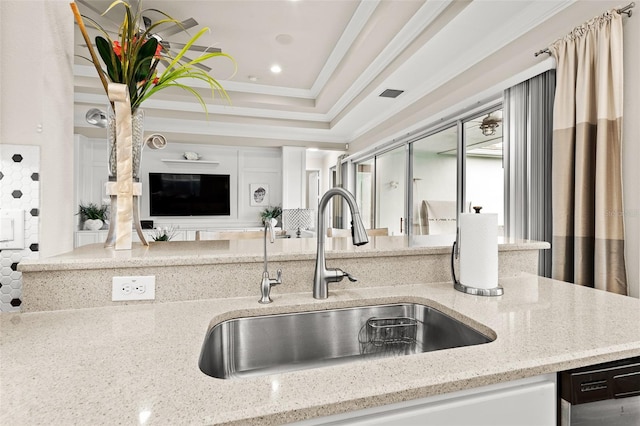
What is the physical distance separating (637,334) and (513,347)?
318 millimetres

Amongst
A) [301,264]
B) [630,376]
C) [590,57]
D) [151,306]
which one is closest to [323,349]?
[301,264]

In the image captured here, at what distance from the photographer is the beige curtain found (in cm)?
176

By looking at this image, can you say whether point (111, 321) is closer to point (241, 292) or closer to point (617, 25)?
point (241, 292)

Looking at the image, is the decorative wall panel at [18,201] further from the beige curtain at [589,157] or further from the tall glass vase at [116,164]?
the beige curtain at [589,157]

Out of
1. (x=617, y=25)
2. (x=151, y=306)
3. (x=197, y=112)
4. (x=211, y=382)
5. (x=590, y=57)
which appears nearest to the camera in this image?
(x=211, y=382)

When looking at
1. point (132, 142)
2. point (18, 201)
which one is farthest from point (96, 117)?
point (18, 201)

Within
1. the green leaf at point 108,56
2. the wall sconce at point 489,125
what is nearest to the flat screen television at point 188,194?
the wall sconce at point 489,125

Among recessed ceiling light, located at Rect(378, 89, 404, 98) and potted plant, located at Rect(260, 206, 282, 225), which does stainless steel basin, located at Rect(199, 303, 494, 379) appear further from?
potted plant, located at Rect(260, 206, 282, 225)

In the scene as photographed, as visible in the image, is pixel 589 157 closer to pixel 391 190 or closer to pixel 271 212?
pixel 391 190

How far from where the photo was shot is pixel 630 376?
71 centimetres

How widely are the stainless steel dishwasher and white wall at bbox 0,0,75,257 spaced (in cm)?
135

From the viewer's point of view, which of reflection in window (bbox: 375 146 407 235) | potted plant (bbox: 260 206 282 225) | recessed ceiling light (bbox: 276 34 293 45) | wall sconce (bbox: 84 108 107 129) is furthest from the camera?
potted plant (bbox: 260 206 282 225)

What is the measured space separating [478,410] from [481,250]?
60 centimetres

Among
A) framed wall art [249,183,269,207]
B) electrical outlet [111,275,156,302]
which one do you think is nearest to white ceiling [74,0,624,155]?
framed wall art [249,183,269,207]
